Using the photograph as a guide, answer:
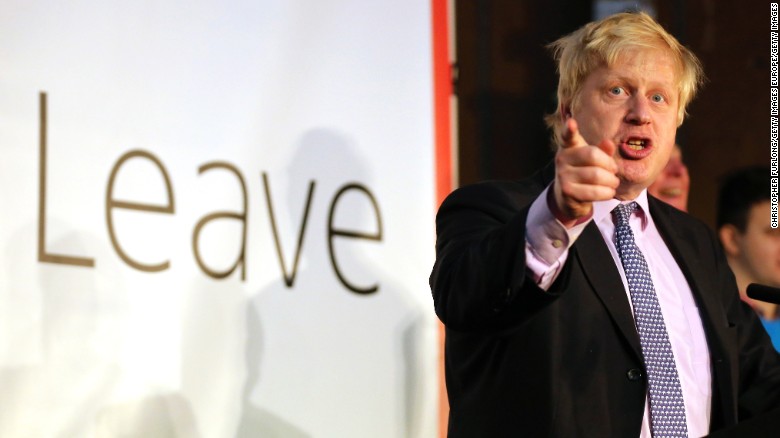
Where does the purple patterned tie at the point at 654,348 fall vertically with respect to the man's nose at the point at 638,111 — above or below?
below

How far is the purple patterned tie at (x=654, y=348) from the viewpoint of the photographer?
1607 mm

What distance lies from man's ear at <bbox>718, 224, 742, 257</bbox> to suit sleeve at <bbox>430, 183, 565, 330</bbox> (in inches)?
73.0

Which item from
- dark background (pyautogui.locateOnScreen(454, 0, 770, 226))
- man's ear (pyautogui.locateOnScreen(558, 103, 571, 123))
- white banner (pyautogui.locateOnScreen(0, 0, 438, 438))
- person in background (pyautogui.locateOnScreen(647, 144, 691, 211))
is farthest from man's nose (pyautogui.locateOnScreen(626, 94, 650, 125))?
person in background (pyautogui.locateOnScreen(647, 144, 691, 211))

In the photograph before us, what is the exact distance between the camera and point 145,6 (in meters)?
2.19

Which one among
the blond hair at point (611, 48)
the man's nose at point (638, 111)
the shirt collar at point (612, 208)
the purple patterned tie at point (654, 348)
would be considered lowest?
the purple patterned tie at point (654, 348)

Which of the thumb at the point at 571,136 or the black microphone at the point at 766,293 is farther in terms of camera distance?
the black microphone at the point at 766,293

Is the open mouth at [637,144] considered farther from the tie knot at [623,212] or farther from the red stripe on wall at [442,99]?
the red stripe on wall at [442,99]

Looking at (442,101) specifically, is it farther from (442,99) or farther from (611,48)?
(611,48)

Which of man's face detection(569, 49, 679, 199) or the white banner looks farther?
the white banner

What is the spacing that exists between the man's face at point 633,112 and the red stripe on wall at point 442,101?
2.87 feet

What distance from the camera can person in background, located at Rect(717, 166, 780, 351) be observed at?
3229 mm

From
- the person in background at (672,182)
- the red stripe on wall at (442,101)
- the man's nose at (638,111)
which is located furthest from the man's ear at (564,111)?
the person in background at (672,182)

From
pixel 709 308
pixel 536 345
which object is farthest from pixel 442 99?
pixel 536 345

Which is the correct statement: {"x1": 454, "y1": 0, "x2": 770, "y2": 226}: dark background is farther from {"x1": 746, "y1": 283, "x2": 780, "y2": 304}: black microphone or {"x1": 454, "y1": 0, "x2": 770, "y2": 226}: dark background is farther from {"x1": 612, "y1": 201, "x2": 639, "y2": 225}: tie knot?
{"x1": 746, "y1": 283, "x2": 780, "y2": 304}: black microphone
